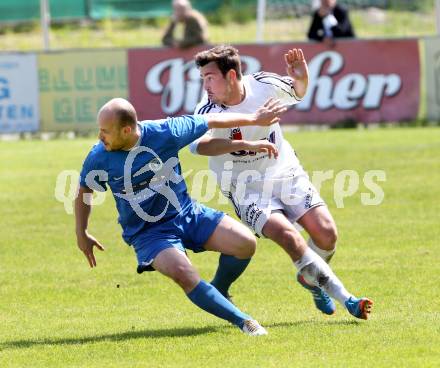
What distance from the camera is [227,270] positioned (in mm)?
8328

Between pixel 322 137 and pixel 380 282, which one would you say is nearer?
pixel 380 282

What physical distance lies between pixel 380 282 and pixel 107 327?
249 cm

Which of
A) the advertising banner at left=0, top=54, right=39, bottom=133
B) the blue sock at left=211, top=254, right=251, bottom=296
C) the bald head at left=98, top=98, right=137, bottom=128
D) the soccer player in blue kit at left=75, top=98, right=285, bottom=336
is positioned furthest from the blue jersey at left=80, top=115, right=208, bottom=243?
the advertising banner at left=0, top=54, right=39, bottom=133

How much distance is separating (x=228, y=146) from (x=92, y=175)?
0.93 metres

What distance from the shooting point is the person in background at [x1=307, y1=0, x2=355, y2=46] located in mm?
21125

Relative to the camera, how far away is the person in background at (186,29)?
21.5m

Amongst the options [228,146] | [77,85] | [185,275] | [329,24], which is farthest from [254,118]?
[77,85]

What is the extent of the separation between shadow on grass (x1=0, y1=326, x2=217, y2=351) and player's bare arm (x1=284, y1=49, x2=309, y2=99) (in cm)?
191

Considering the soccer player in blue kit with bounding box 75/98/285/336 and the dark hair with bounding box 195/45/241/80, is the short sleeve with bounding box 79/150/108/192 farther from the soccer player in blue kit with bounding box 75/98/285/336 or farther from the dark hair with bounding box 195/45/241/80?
the dark hair with bounding box 195/45/241/80

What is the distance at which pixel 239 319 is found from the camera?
736 cm

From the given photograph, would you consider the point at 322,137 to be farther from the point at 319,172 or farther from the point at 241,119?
the point at 241,119

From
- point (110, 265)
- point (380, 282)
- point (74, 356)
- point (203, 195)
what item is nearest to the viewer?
point (74, 356)

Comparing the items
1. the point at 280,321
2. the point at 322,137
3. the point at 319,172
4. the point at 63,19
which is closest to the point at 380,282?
the point at 280,321

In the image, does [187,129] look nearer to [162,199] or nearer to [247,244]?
[162,199]
